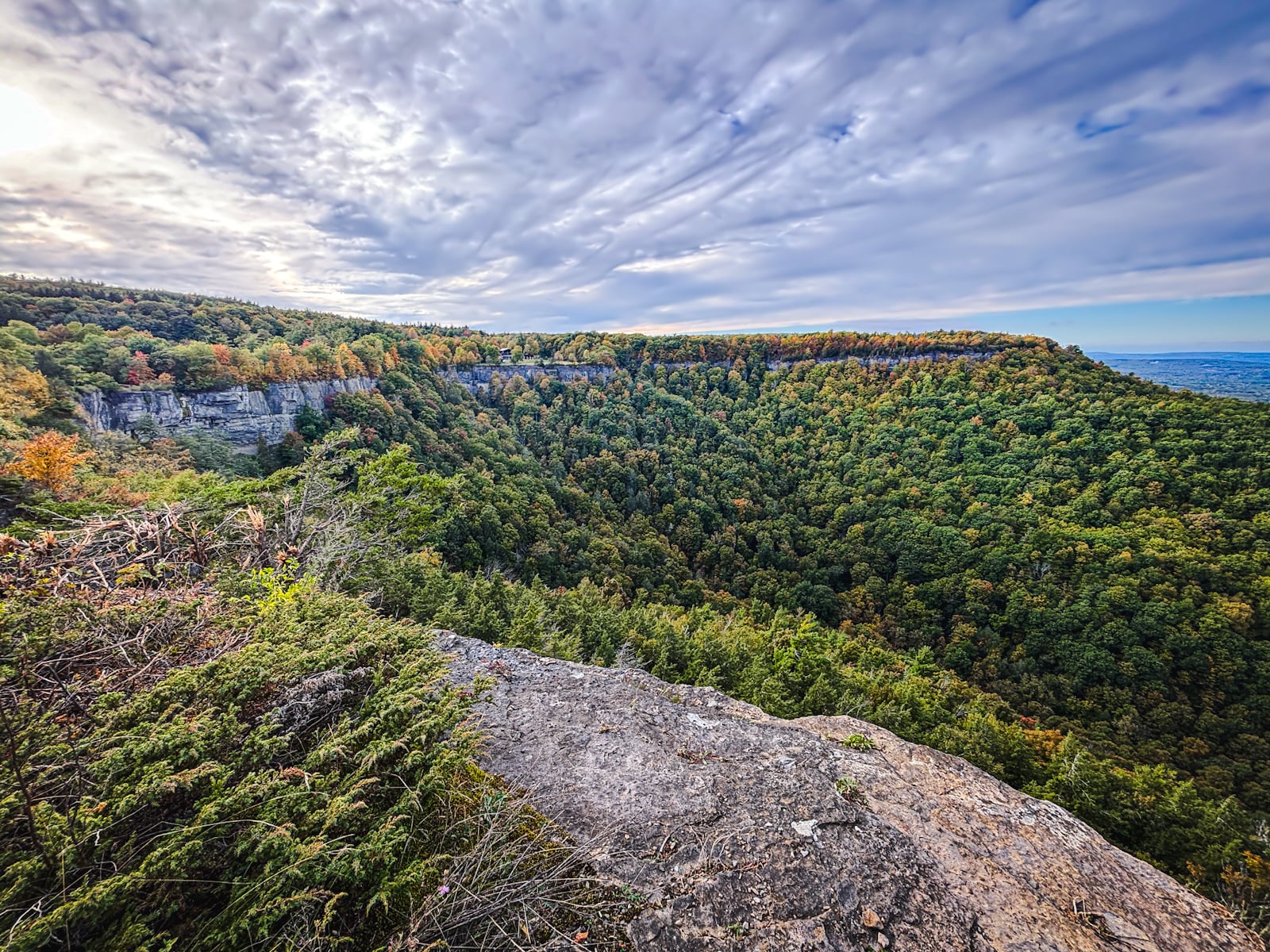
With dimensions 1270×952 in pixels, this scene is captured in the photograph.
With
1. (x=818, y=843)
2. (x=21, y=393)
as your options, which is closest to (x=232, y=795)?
(x=818, y=843)

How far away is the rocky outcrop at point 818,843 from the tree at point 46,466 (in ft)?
46.4

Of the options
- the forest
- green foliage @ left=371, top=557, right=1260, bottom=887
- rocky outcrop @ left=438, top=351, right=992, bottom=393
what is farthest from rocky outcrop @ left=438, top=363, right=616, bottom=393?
green foliage @ left=371, top=557, right=1260, bottom=887

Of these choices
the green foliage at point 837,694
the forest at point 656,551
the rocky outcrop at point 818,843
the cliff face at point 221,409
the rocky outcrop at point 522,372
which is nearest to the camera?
the forest at point 656,551

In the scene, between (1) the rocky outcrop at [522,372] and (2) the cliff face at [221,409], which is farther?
(1) the rocky outcrop at [522,372]

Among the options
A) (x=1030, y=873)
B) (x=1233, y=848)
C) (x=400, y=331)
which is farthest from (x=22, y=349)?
(x=400, y=331)

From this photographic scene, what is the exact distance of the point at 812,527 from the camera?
214 feet

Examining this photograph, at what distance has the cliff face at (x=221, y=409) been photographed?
29.6m

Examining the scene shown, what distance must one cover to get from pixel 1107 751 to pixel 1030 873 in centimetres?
4622

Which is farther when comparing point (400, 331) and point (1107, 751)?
point (400, 331)

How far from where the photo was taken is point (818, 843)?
17.7 feet

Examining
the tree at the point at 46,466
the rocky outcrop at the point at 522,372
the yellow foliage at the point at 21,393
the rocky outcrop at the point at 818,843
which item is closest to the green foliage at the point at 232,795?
the rocky outcrop at the point at 818,843

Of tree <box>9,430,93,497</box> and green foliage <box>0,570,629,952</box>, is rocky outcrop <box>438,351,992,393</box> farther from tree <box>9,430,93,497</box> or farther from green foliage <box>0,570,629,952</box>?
green foliage <box>0,570,629,952</box>

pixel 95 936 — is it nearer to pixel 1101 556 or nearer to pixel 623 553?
pixel 623 553

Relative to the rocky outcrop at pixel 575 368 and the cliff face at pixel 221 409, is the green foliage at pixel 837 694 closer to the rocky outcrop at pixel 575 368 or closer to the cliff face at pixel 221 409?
the cliff face at pixel 221 409
